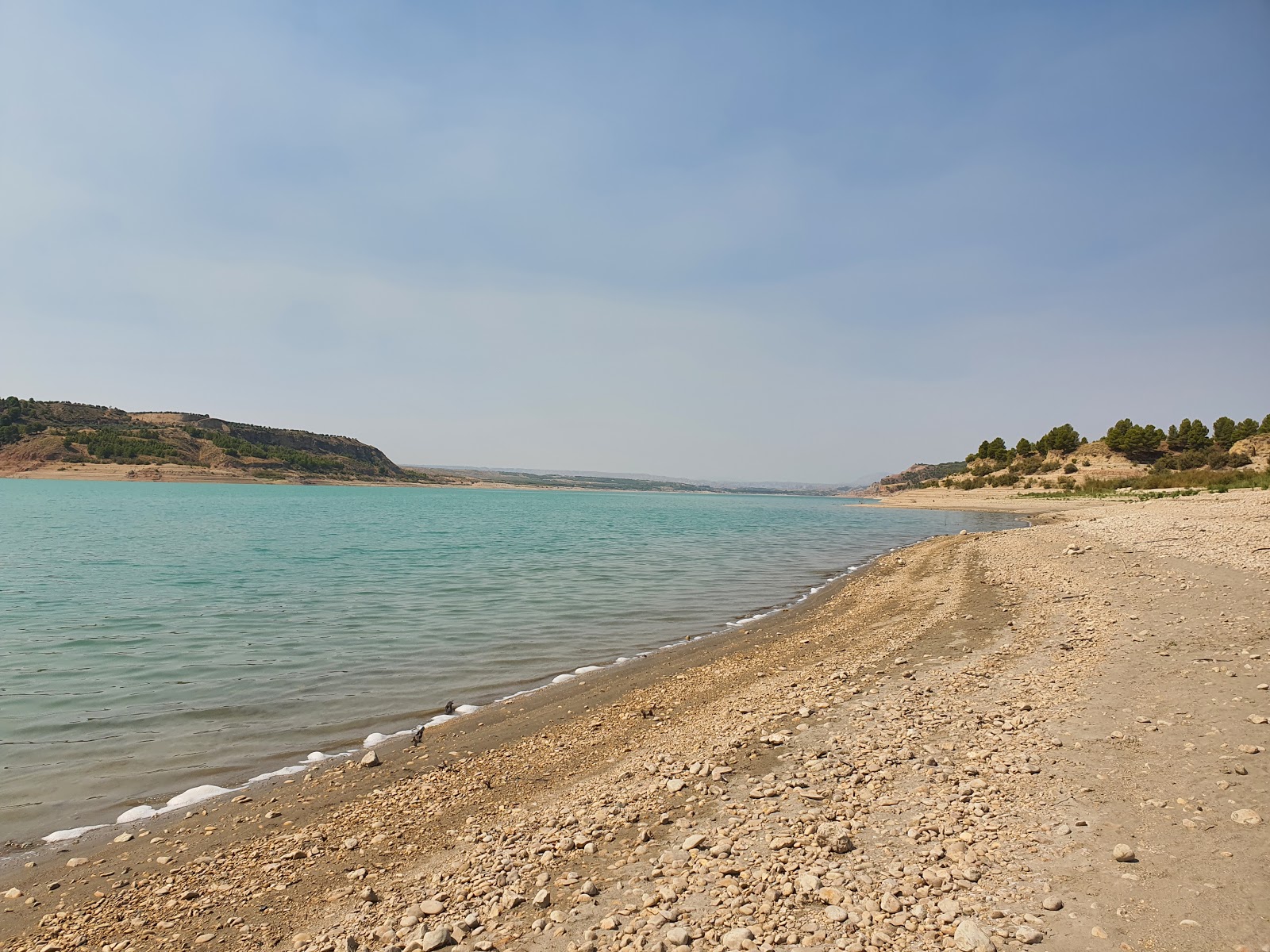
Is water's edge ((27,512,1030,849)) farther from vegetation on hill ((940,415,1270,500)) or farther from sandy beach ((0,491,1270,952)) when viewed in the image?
vegetation on hill ((940,415,1270,500))

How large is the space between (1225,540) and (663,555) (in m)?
21.3

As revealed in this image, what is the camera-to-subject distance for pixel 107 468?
129 meters

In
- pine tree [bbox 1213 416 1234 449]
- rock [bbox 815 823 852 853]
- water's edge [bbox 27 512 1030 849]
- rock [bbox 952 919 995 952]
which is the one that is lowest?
water's edge [bbox 27 512 1030 849]

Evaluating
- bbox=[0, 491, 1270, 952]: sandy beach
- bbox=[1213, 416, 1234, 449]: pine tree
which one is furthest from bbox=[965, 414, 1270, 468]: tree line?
bbox=[0, 491, 1270, 952]: sandy beach

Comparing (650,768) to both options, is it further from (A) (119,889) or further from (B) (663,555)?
(B) (663,555)

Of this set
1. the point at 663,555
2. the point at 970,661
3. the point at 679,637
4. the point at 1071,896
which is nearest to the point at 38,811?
the point at 1071,896

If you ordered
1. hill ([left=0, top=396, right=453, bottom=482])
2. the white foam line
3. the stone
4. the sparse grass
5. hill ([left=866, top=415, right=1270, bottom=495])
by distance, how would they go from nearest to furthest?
the stone, the white foam line, the sparse grass, hill ([left=866, top=415, right=1270, bottom=495]), hill ([left=0, top=396, right=453, bottom=482])

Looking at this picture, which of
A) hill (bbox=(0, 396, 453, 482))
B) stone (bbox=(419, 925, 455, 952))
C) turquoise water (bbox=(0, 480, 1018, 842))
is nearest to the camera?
stone (bbox=(419, 925, 455, 952))

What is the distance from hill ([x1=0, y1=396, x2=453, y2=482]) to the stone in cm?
16159

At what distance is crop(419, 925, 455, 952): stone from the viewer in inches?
158

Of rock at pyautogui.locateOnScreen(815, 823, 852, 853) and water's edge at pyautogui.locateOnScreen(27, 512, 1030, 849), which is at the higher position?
rock at pyautogui.locateOnScreen(815, 823, 852, 853)

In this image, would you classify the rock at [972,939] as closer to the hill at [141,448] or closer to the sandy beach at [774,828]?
the sandy beach at [774,828]

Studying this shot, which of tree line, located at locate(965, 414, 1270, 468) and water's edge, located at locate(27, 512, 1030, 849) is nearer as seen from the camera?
water's edge, located at locate(27, 512, 1030, 849)

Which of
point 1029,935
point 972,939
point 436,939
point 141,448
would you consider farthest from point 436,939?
point 141,448
